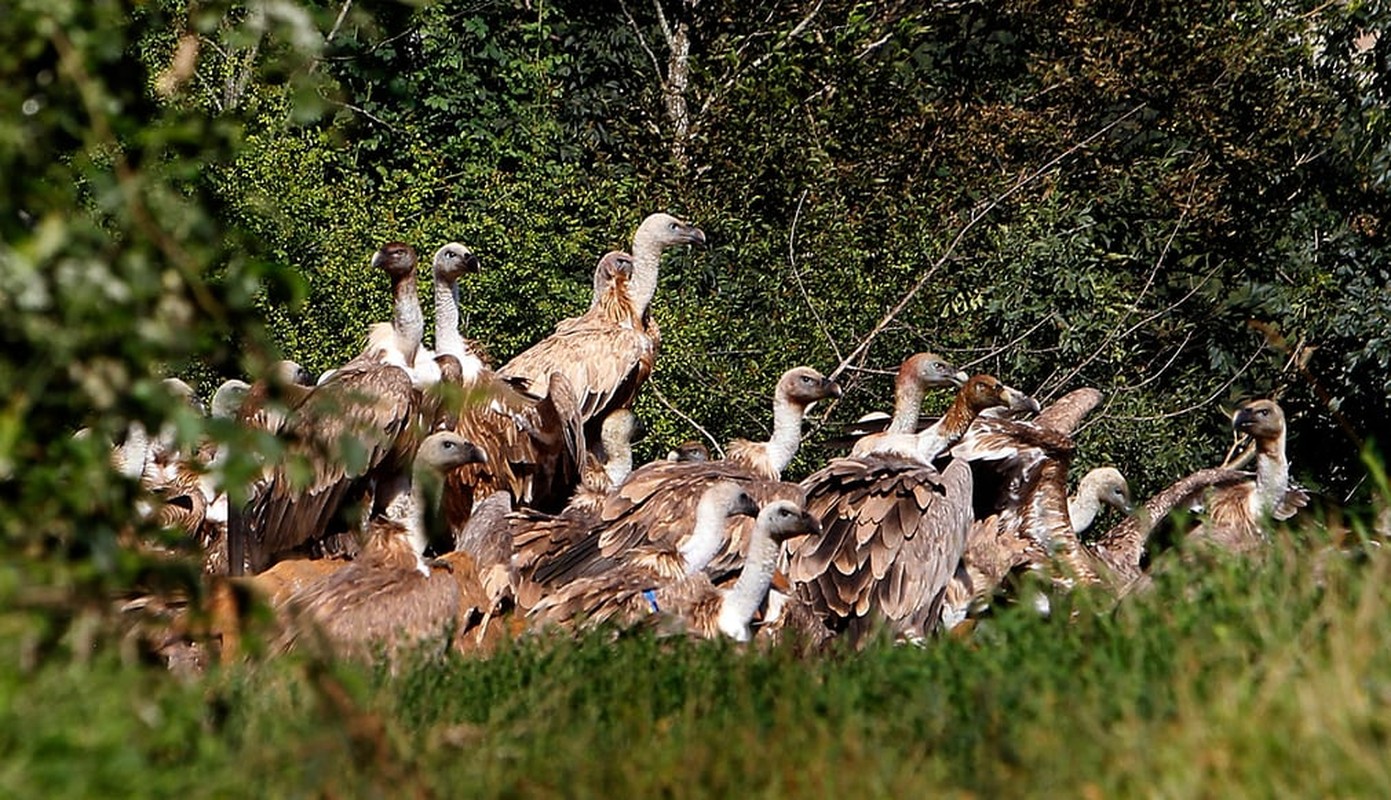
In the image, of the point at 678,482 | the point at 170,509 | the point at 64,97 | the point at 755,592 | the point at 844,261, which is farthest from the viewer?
the point at 844,261

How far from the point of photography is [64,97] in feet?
14.5

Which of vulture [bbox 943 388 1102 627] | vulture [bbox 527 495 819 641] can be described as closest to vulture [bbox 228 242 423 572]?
vulture [bbox 527 495 819 641]

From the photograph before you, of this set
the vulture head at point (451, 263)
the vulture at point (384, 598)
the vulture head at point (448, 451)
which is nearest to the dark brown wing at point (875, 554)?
the vulture head at point (448, 451)

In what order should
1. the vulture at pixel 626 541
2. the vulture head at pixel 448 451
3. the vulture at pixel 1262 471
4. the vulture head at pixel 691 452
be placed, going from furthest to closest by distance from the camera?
the vulture head at pixel 691 452, the vulture at pixel 1262 471, the vulture head at pixel 448 451, the vulture at pixel 626 541

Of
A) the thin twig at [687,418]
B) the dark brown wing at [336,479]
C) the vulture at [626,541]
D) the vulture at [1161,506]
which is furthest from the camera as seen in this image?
the thin twig at [687,418]

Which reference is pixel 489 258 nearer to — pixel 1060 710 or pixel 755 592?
pixel 755 592

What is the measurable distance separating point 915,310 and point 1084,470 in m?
1.74

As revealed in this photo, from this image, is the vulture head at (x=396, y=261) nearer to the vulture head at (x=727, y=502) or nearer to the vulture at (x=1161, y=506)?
the vulture head at (x=727, y=502)

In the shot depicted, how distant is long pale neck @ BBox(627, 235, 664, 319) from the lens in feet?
48.3

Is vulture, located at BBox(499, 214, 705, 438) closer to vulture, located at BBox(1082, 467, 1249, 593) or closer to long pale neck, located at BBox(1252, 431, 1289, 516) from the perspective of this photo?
vulture, located at BBox(1082, 467, 1249, 593)

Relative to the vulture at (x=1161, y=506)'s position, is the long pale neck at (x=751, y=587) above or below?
above

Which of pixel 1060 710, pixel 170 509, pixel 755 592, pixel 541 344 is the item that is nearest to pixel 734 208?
pixel 541 344

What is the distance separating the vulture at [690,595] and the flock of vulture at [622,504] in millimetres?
14

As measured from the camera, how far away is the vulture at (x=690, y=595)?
8898 millimetres
